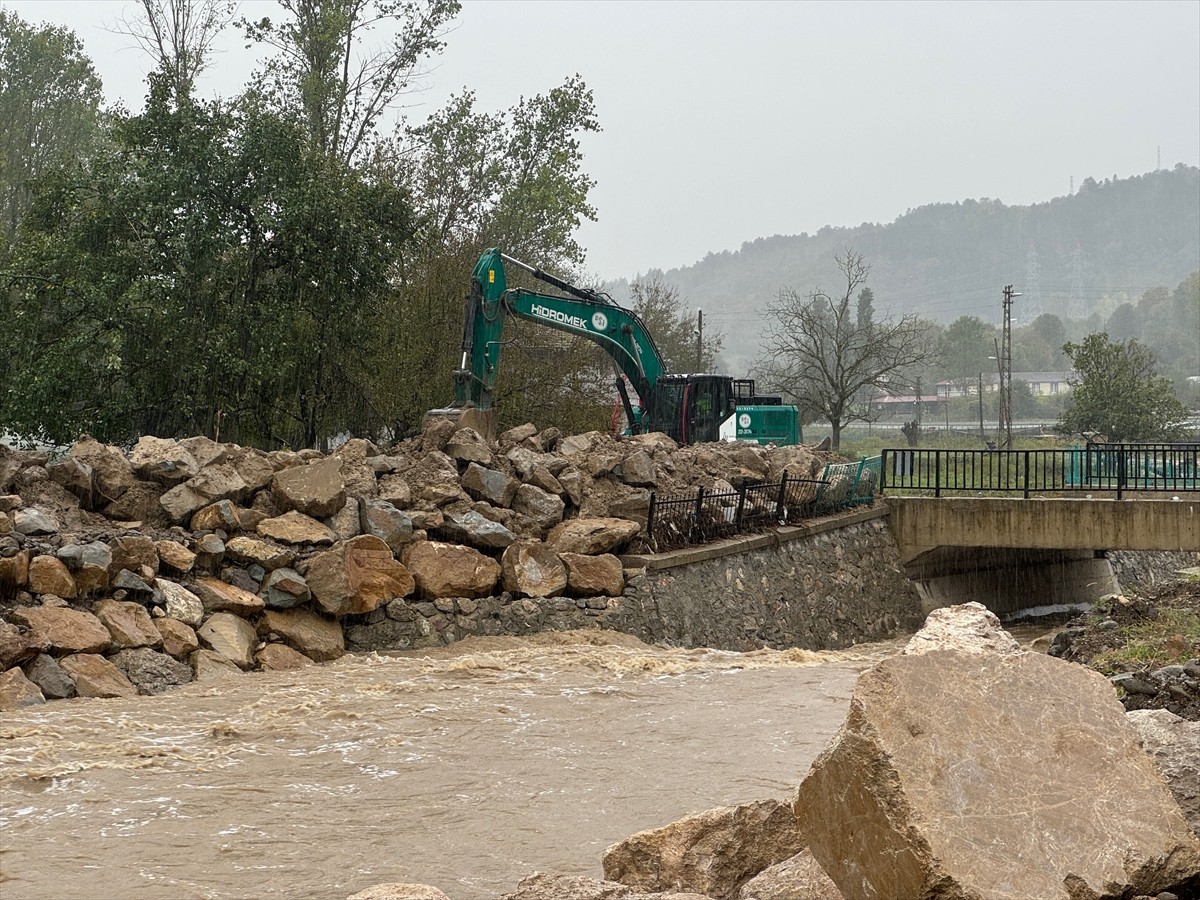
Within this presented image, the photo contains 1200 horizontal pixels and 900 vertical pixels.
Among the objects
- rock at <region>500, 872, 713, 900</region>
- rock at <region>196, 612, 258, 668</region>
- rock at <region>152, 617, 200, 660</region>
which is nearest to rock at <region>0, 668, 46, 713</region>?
rock at <region>152, 617, 200, 660</region>

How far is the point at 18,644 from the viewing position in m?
10.6

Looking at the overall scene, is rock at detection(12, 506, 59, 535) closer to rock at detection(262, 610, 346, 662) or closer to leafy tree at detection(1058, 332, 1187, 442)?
rock at detection(262, 610, 346, 662)

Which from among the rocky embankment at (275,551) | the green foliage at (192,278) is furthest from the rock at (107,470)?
the green foliage at (192,278)

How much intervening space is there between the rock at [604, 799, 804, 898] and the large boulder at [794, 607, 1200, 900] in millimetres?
765

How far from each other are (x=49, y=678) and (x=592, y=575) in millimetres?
6276

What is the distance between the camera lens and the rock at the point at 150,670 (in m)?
11.1

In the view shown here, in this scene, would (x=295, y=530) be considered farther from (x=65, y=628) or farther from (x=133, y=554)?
(x=65, y=628)

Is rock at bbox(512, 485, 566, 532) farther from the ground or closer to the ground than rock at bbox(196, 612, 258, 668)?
farther from the ground

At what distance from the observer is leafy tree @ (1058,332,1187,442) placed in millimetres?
39344

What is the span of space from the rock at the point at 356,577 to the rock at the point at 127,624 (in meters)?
1.89

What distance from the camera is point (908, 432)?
59062 mm

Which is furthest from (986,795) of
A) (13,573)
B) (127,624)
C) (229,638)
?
(13,573)

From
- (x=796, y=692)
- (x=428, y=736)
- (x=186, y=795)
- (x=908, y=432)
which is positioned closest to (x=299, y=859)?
(x=186, y=795)

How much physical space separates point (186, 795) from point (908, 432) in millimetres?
54014
